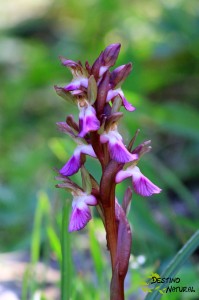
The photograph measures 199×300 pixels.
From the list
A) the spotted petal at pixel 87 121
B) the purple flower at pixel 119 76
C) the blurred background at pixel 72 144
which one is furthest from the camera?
the blurred background at pixel 72 144

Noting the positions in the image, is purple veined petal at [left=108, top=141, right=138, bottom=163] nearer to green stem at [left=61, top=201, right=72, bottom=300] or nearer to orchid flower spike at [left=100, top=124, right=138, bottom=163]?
orchid flower spike at [left=100, top=124, right=138, bottom=163]

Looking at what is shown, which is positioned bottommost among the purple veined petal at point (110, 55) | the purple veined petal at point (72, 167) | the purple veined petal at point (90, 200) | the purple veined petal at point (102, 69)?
the purple veined petal at point (90, 200)

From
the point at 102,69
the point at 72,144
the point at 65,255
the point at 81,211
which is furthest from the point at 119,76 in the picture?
the point at 72,144

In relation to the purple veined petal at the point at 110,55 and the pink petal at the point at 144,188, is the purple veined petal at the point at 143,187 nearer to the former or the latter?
the pink petal at the point at 144,188

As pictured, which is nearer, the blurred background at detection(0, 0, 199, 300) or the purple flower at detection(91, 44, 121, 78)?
the purple flower at detection(91, 44, 121, 78)

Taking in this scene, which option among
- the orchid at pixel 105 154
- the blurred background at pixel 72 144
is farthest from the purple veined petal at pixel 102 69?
the blurred background at pixel 72 144

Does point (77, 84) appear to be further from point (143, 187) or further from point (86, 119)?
point (143, 187)

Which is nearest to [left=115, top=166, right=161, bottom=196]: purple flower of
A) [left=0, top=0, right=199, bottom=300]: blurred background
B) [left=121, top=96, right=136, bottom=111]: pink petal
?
[left=121, top=96, right=136, bottom=111]: pink petal
